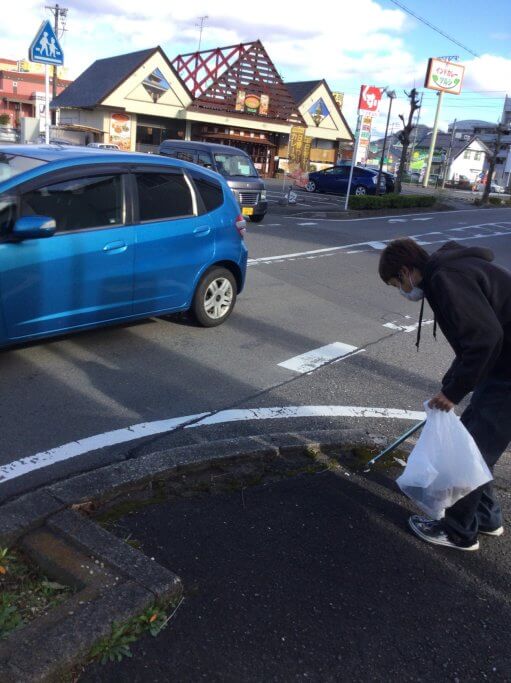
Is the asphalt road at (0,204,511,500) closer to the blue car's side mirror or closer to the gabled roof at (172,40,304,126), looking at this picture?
the blue car's side mirror

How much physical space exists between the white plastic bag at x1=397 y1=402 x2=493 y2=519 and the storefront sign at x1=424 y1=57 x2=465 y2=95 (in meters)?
57.6

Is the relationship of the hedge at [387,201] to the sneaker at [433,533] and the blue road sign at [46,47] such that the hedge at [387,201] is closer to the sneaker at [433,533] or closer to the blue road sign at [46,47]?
the blue road sign at [46,47]

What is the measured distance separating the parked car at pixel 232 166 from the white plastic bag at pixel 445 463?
46.5ft

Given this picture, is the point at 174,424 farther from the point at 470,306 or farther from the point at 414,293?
the point at 470,306

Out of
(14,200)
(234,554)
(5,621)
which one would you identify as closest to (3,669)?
(5,621)

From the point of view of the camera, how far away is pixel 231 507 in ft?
11.3

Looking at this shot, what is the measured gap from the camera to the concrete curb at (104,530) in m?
2.31

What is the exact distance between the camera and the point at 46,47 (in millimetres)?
12180

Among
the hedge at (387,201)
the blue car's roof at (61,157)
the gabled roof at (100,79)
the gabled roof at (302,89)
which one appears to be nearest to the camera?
the blue car's roof at (61,157)

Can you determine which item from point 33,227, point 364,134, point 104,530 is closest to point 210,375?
point 33,227

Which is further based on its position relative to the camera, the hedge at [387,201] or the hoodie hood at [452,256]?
the hedge at [387,201]

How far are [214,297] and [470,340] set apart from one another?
4403mm

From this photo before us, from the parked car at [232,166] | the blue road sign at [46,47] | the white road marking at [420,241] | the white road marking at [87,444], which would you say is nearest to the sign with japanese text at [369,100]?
the white road marking at [420,241]

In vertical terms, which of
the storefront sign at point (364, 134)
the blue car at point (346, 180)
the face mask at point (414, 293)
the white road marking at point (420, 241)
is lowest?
the white road marking at point (420, 241)
